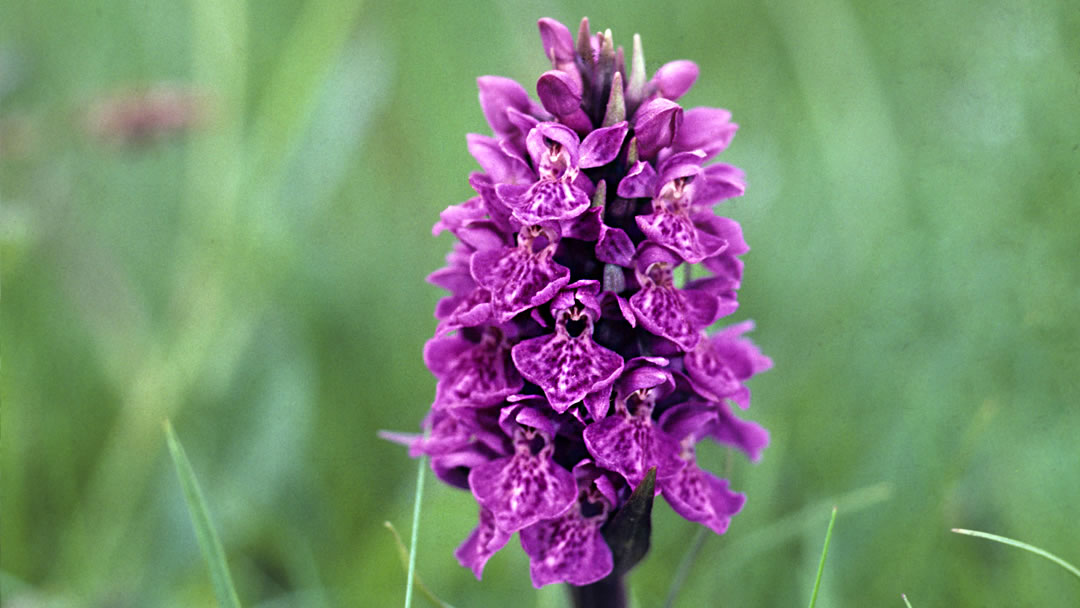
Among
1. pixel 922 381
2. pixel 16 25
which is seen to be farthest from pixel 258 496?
pixel 16 25

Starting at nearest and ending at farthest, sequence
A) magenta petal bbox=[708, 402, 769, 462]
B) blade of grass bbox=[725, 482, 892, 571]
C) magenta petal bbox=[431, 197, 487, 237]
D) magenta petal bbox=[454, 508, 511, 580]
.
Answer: magenta petal bbox=[454, 508, 511, 580] < magenta petal bbox=[431, 197, 487, 237] < magenta petal bbox=[708, 402, 769, 462] < blade of grass bbox=[725, 482, 892, 571]

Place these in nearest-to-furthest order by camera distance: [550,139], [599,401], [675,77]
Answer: [599,401]
[550,139]
[675,77]

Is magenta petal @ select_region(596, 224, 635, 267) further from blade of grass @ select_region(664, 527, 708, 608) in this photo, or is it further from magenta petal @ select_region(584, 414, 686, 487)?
blade of grass @ select_region(664, 527, 708, 608)

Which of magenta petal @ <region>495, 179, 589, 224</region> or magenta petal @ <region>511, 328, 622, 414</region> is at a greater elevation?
magenta petal @ <region>495, 179, 589, 224</region>

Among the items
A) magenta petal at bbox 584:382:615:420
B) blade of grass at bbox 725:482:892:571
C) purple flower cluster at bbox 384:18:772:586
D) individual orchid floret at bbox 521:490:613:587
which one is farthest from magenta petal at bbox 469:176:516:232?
blade of grass at bbox 725:482:892:571

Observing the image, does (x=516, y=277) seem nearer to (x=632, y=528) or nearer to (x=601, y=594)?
(x=632, y=528)

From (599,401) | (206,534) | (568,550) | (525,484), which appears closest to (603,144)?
(599,401)

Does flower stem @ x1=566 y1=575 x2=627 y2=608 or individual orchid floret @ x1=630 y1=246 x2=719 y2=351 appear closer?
individual orchid floret @ x1=630 y1=246 x2=719 y2=351
